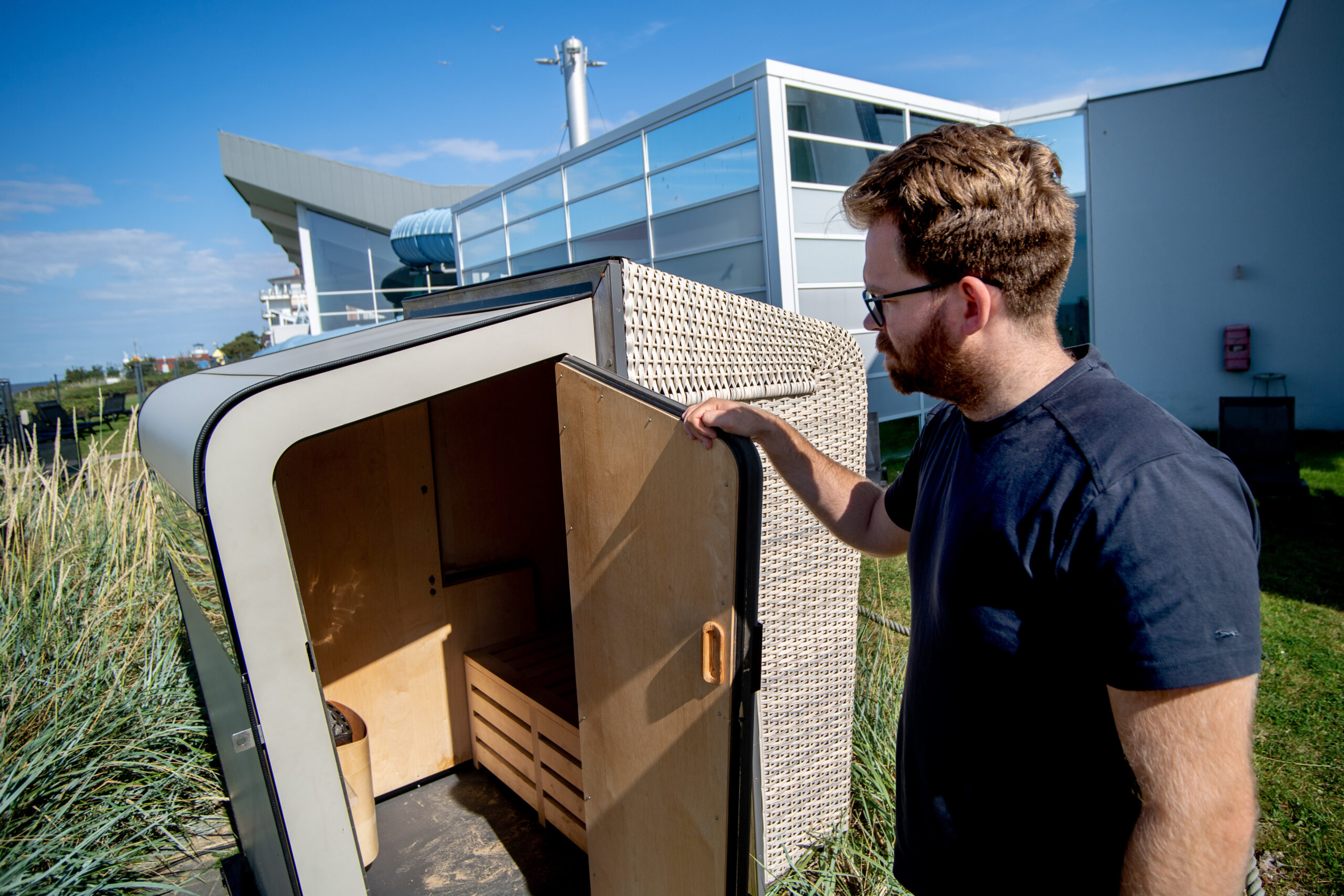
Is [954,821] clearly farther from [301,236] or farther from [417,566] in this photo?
[301,236]

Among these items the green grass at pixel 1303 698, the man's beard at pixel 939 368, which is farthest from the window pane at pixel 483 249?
the man's beard at pixel 939 368

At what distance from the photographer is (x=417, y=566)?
3.35 meters

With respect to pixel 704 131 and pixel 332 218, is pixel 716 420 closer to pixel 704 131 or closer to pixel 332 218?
pixel 704 131

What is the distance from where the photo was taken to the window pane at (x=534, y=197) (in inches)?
454

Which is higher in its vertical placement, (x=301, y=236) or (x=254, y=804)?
(x=301, y=236)

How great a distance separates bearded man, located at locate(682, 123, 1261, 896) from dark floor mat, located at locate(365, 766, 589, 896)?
1.84 metres

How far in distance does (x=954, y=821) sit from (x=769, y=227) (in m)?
7.90

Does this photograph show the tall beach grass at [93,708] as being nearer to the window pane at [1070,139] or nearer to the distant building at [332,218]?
the window pane at [1070,139]

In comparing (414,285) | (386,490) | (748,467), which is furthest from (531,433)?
(414,285)

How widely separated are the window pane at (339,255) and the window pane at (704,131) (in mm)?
17051

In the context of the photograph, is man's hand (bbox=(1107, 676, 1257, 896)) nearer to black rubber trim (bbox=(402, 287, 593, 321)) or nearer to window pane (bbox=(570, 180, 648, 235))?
black rubber trim (bbox=(402, 287, 593, 321))

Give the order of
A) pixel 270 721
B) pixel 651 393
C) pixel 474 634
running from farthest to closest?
pixel 474 634 → pixel 651 393 → pixel 270 721

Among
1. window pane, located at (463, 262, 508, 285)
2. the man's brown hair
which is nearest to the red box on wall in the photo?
window pane, located at (463, 262, 508, 285)

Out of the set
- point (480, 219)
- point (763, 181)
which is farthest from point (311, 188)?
point (763, 181)
